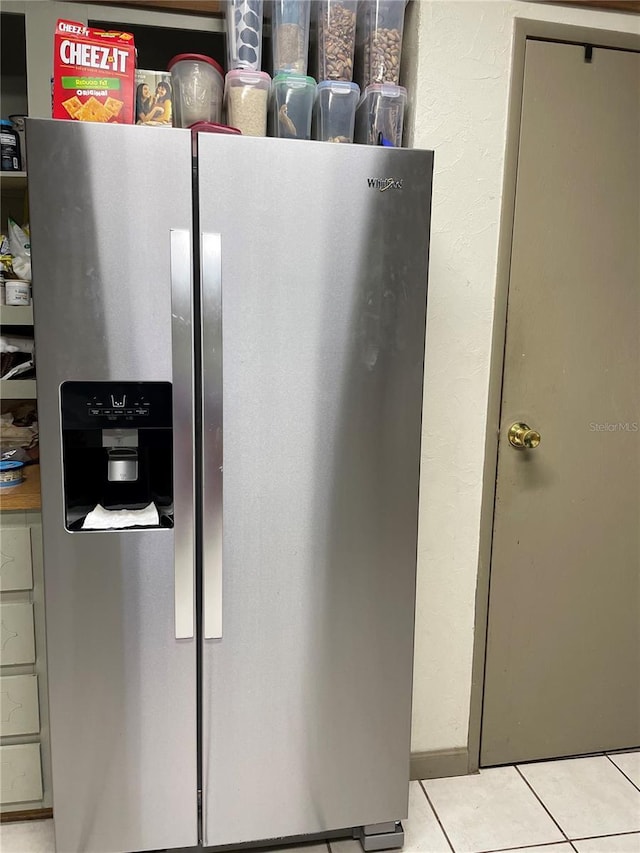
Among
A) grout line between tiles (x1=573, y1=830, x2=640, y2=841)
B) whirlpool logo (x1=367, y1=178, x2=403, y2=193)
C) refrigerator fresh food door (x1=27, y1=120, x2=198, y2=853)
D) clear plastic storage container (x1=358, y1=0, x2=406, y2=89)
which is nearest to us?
refrigerator fresh food door (x1=27, y1=120, x2=198, y2=853)

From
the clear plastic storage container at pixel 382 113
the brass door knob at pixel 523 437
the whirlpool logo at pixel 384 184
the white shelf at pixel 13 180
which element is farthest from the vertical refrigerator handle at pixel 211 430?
the brass door knob at pixel 523 437

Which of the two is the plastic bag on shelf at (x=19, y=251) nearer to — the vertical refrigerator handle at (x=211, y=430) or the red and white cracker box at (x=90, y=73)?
the red and white cracker box at (x=90, y=73)

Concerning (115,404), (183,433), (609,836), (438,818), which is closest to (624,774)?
(609,836)

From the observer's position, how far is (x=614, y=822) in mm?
1932

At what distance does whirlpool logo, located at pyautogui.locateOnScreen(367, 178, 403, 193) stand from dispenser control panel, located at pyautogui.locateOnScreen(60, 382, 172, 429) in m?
0.62

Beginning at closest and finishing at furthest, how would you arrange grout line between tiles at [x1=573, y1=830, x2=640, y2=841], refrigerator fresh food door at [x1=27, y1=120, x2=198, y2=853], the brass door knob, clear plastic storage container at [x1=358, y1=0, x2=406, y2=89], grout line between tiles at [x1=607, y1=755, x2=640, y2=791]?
refrigerator fresh food door at [x1=27, y1=120, x2=198, y2=853] → clear plastic storage container at [x1=358, y1=0, x2=406, y2=89] → grout line between tiles at [x1=573, y1=830, x2=640, y2=841] → the brass door knob → grout line between tiles at [x1=607, y1=755, x2=640, y2=791]

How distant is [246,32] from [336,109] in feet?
0.91

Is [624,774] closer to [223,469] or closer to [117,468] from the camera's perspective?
[223,469]

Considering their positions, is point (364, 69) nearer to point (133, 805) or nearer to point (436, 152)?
point (436, 152)

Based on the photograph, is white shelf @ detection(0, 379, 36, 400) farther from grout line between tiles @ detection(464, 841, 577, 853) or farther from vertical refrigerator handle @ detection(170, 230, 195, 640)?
grout line between tiles @ detection(464, 841, 577, 853)

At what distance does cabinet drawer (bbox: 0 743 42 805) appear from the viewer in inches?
70.3

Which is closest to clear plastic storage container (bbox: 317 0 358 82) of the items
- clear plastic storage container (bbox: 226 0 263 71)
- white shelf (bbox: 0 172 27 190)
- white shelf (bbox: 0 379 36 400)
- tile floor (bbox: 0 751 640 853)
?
clear plastic storage container (bbox: 226 0 263 71)

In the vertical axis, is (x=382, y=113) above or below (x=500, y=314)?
above

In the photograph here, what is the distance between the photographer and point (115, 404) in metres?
1.46
